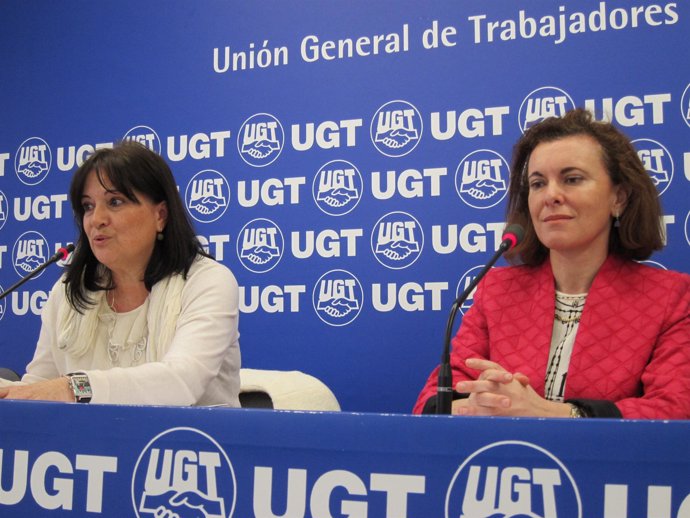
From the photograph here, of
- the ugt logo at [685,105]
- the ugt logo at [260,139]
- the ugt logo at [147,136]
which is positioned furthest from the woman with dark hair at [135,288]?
the ugt logo at [685,105]

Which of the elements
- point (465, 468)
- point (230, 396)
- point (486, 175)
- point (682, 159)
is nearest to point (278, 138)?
point (486, 175)

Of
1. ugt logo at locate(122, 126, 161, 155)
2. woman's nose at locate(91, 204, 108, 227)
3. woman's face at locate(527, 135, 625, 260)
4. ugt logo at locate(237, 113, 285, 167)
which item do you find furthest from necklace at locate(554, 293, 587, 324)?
ugt logo at locate(122, 126, 161, 155)

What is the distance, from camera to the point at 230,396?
6.38ft

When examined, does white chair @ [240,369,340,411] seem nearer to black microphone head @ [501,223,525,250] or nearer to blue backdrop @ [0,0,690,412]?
blue backdrop @ [0,0,690,412]

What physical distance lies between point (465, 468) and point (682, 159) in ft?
6.02

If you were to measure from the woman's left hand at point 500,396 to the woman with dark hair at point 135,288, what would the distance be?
25.5 inches

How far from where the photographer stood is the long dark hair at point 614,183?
172 centimetres

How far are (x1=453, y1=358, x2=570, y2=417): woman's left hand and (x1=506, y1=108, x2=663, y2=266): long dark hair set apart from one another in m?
0.51

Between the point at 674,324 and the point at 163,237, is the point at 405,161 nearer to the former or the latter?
the point at 163,237

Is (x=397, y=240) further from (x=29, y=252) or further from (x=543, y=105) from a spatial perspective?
(x=29, y=252)

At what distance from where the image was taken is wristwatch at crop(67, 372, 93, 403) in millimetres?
1471

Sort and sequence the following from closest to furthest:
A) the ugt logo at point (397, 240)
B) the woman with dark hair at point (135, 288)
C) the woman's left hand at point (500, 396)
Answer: the woman's left hand at point (500, 396)
the woman with dark hair at point (135, 288)
the ugt logo at point (397, 240)

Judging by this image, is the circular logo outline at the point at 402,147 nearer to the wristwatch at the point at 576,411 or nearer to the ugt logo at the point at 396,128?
the ugt logo at the point at 396,128

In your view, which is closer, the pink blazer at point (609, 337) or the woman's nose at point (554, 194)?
the pink blazer at point (609, 337)
